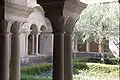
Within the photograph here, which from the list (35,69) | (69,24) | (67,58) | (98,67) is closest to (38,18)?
(35,69)

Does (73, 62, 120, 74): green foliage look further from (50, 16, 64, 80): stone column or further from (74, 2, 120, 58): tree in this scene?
(50, 16, 64, 80): stone column

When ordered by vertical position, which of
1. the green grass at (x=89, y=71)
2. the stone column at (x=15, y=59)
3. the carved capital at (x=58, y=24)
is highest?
the carved capital at (x=58, y=24)

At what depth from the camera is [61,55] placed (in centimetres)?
321

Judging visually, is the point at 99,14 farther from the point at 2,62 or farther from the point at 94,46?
the point at 2,62

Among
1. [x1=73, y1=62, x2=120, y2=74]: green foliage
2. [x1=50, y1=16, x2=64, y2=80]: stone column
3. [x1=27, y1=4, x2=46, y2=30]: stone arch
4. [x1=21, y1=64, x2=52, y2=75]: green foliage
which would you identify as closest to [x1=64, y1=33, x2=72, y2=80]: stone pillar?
[x1=50, y1=16, x2=64, y2=80]: stone column

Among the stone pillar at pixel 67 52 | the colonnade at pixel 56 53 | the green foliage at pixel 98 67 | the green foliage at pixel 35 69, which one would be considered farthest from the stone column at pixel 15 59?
the green foliage at pixel 98 67

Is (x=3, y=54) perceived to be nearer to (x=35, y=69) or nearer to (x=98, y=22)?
(x=35, y=69)

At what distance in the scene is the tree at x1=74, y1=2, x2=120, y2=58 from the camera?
12.8 metres

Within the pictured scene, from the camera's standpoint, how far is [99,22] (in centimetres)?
1374

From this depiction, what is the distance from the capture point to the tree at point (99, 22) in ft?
42.1

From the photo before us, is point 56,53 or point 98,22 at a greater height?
point 98,22

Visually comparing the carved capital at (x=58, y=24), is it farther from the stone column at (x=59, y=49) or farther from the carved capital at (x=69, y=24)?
the carved capital at (x=69, y=24)

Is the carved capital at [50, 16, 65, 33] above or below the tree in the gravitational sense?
below

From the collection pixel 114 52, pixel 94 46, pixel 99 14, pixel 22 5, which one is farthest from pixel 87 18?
pixel 22 5
